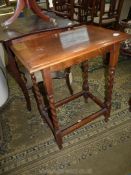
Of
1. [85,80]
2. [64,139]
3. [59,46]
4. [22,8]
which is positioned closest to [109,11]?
[85,80]

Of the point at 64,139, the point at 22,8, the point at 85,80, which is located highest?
the point at 22,8

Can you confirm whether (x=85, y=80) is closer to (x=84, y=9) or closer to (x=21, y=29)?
(x=21, y=29)

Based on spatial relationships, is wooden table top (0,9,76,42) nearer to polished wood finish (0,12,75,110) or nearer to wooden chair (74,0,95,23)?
polished wood finish (0,12,75,110)

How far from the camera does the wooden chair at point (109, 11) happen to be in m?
2.29

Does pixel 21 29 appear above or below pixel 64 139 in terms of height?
above

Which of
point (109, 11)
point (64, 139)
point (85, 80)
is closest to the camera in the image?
point (64, 139)

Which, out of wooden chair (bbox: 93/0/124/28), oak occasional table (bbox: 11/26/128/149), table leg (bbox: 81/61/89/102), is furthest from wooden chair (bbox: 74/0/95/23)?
oak occasional table (bbox: 11/26/128/149)

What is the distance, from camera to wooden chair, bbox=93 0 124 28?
7.52 feet

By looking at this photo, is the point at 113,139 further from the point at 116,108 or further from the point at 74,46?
the point at 74,46

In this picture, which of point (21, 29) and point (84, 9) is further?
point (84, 9)

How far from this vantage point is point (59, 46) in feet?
3.52

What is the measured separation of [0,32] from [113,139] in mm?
1198

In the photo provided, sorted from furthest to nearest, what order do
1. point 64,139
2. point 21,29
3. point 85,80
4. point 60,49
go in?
1. point 85,80
2. point 64,139
3. point 21,29
4. point 60,49

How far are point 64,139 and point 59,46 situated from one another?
80cm
